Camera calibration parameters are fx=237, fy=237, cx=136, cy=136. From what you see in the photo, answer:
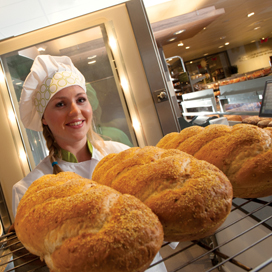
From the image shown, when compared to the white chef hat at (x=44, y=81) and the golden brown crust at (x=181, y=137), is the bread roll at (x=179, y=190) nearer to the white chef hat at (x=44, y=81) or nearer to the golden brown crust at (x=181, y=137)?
the golden brown crust at (x=181, y=137)

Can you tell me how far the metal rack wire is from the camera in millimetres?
348

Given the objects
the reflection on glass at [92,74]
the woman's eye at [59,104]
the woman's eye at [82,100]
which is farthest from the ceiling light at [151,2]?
the woman's eye at [59,104]

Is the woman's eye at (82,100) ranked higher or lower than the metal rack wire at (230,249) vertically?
higher

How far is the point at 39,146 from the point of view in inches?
89.0

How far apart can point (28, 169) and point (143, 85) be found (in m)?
1.33

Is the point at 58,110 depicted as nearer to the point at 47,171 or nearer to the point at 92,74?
the point at 47,171

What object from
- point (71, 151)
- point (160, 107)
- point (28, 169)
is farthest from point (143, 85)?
point (28, 169)

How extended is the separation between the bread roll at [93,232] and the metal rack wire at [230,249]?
0.15 ft

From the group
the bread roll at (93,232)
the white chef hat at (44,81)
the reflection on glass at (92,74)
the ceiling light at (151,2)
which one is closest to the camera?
the bread roll at (93,232)

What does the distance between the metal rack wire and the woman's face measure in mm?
855

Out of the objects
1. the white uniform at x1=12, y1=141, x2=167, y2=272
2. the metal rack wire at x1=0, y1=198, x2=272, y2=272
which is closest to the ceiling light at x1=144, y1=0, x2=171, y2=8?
the white uniform at x1=12, y1=141, x2=167, y2=272

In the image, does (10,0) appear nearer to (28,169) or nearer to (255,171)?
(28,169)

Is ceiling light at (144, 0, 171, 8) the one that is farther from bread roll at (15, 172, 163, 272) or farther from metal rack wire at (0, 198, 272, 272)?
bread roll at (15, 172, 163, 272)

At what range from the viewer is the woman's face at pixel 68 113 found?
56.4 inches
